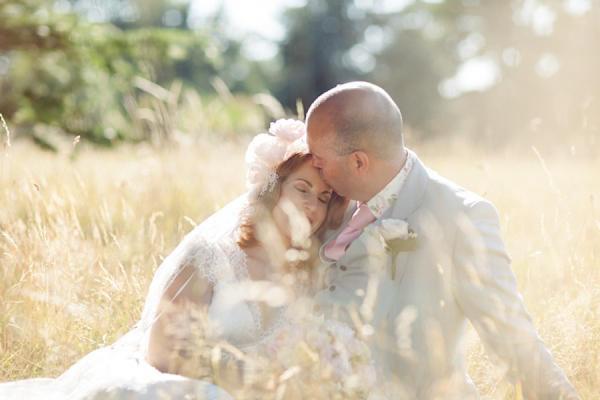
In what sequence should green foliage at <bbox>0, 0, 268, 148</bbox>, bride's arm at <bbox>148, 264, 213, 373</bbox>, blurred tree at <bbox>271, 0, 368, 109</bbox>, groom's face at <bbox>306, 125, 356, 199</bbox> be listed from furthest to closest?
1. blurred tree at <bbox>271, 0, 368, 109</bbox>
2. green foliage at <bbox>0, 0, 268, 148</bbox>
3. groom's face at <bbox>306, 125, 356, 199</bbox>
4. bride's arm at <bbox>148, 264, 213, 373</bbox>

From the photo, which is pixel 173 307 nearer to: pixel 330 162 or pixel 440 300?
pixel 330 162

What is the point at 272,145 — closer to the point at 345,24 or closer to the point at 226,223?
the point at 226,223

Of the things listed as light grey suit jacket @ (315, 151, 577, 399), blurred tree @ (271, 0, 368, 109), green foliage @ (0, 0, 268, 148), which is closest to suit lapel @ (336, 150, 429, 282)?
light grey suit jacket @ (315, 151, 577, 399)

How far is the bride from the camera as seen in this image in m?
2.58

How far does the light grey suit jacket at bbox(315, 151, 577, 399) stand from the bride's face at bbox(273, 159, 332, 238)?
326 mm

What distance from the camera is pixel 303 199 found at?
301 cm

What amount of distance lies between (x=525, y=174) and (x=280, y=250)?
246 inches

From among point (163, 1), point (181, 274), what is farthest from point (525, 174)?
point (163, 1)

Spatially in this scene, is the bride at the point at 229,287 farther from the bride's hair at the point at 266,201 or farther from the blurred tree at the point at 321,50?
the blurred tree at the point at 321,50

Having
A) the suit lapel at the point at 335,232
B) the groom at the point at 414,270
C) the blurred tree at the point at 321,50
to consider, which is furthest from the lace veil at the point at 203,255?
the blurred tree at the point at 321,50

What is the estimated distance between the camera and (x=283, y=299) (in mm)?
3066

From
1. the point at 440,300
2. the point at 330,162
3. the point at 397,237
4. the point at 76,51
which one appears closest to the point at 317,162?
the point at 330,162

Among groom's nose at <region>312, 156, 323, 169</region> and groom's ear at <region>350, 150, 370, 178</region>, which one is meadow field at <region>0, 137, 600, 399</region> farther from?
groom's ear at <region>350, 150, 370, 178</region>

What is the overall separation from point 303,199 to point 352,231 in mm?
312
